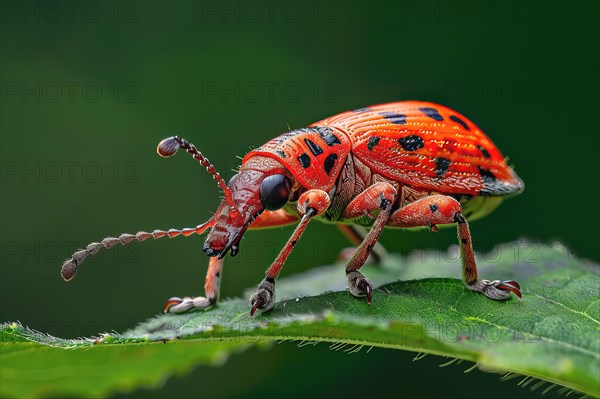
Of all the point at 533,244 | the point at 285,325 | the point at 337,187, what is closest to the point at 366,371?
the point at 533,244

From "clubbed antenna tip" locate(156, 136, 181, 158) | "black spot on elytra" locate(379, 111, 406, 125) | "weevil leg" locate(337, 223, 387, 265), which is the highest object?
"black spot on elytra" locate(379, 111, 406, 125)

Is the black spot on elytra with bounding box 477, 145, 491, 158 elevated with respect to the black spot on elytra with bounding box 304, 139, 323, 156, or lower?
lower

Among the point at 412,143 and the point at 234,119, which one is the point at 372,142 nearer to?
the point at 412,143

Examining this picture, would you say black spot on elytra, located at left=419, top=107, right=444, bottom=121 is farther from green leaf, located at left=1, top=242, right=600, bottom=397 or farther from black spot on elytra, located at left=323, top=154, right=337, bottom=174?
green leaf, located at left=1, top=242, right=600, bottom=397

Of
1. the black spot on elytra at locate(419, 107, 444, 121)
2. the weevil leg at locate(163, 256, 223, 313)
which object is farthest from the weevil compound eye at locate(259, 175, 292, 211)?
the black spot on elytra at locate(419, 107, 444, 121)

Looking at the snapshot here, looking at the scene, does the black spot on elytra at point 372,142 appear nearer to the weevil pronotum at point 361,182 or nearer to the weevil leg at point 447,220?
the weevil pronotum at point 361,182

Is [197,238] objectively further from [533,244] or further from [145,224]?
[533,244]
